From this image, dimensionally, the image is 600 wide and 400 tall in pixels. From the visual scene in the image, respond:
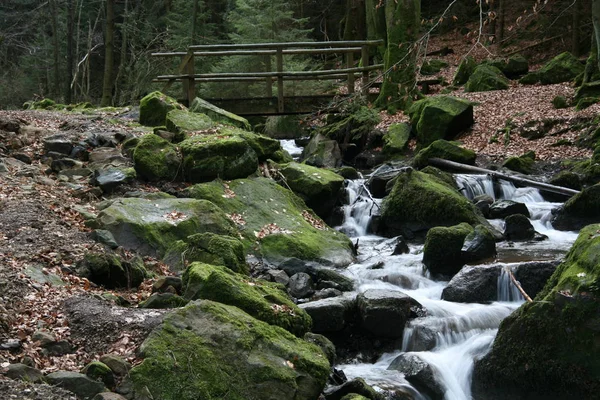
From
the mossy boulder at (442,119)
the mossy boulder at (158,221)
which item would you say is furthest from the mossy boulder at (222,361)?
the mossy boulder at (442,119)

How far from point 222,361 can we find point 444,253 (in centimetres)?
550

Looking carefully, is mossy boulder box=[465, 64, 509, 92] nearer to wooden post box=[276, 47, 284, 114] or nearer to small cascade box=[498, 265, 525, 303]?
wooden post box=[276, 47, 284, 114]

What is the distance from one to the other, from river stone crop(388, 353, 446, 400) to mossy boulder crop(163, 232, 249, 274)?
2.21 meters


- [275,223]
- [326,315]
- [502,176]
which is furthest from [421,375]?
[502,176]

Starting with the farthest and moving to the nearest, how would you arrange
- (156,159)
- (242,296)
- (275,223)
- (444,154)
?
(444,154), (156,159), (275,223), (242,296)

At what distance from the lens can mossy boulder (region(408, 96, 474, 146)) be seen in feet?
Result: 60.9

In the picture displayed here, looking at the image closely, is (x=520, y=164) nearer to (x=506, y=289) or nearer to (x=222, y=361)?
(x=506, y=289)

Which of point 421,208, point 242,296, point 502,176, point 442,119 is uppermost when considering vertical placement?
point 442,119

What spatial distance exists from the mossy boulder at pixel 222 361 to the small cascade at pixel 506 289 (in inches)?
147

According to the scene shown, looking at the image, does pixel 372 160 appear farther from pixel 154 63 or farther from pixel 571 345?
pixel 571 345

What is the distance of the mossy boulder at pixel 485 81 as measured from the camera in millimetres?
22547

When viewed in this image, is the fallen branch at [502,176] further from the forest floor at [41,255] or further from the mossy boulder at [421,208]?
the forest floor at [41,255]

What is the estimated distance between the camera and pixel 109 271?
7672 mm

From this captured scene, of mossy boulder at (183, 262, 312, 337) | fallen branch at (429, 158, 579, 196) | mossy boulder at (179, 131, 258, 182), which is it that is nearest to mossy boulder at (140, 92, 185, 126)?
mossy boulder at (179, 131, 258, 182)
